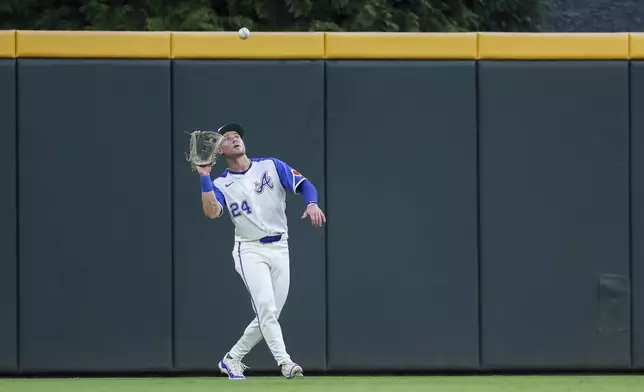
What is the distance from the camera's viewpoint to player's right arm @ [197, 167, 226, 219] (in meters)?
8.27

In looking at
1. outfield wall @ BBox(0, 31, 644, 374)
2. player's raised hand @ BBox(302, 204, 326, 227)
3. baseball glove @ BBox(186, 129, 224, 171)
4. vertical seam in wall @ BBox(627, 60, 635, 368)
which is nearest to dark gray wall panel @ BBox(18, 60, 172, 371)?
outfield wall @ BBox(0, 31, 644, 374)

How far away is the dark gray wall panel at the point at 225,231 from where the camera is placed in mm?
8789

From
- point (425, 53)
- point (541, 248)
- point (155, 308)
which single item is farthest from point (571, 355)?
point (155, 308)

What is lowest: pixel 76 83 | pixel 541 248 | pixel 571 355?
pixel 571 355

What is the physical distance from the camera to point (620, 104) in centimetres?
886

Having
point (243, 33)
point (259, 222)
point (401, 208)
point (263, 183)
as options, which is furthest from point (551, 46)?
point (259, 222)

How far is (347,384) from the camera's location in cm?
826

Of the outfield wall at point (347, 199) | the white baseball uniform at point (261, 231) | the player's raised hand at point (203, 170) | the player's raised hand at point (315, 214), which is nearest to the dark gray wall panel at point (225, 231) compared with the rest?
the outfield wall at point (347, 199)

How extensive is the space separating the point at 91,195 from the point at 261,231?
125cm

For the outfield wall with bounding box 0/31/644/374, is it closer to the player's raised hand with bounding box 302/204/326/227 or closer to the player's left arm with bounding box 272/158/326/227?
the player's left arm with bounding box 272/158/326/227

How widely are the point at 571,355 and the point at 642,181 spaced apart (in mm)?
1280

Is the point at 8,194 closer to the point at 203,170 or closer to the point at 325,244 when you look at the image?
the point at 203,170

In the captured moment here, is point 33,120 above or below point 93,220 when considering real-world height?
above

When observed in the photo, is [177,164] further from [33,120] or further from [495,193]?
[495,193]
